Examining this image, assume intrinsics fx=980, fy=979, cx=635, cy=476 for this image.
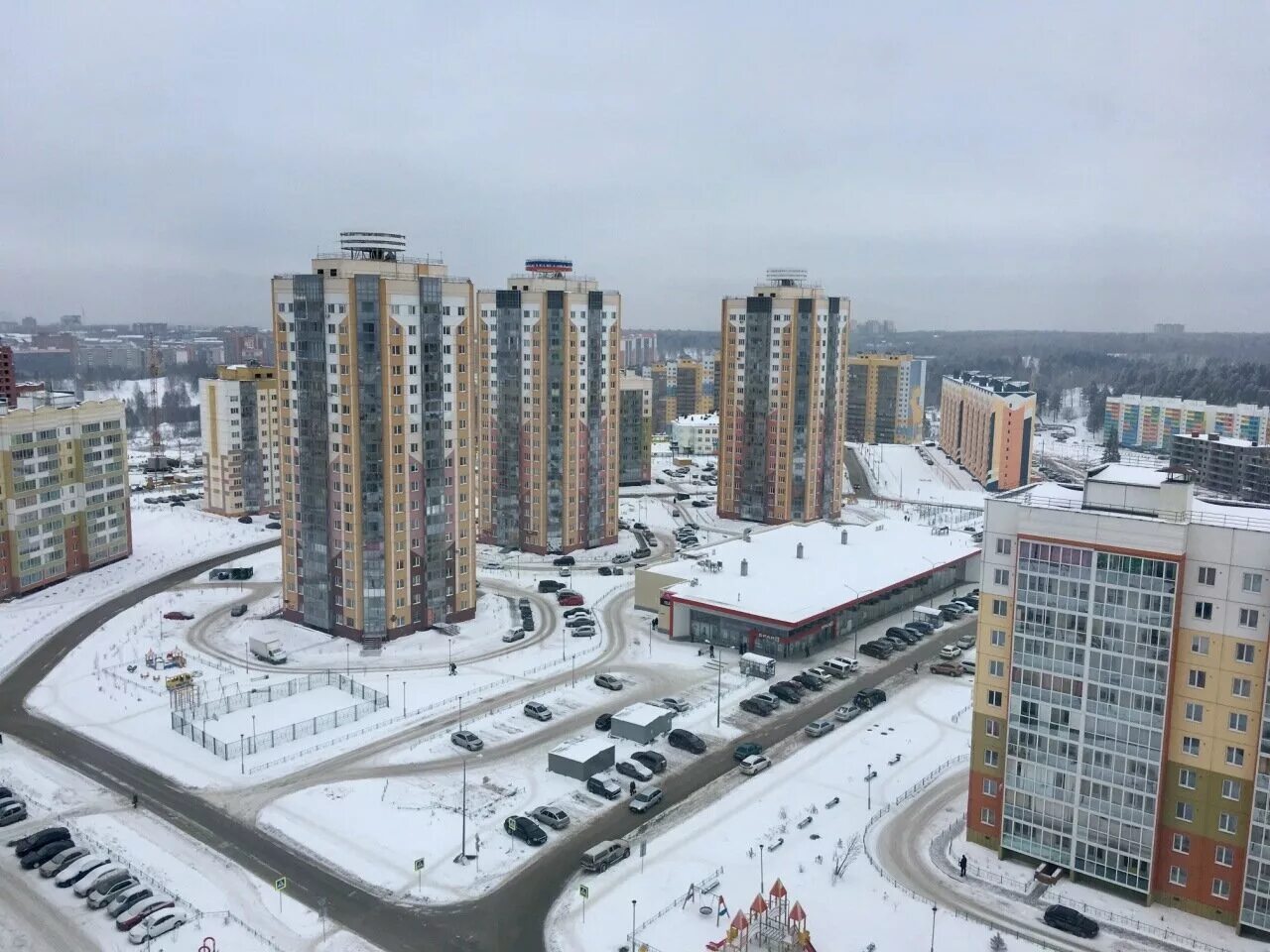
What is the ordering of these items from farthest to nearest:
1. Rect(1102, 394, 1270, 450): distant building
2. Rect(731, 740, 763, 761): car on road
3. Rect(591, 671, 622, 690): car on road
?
Rect(1102, 394, 1270, 450): distant building < Rect(591, 671, 622, 690): car on road < Rect(731, 740, 763, 761): car on road

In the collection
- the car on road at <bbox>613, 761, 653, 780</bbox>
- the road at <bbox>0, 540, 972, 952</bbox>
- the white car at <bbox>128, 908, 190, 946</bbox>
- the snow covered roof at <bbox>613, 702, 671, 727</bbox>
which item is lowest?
the road at <bbox>0, 540, 972, 952</bbox>

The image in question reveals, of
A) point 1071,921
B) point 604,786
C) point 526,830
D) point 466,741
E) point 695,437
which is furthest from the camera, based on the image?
point 695,437

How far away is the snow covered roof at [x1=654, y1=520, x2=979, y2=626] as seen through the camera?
70.3 meters

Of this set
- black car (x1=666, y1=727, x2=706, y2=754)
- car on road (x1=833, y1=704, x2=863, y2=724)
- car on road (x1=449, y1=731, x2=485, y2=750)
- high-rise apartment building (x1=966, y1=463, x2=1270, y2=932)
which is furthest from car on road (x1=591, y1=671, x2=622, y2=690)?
high-rise apartment building (x1=966, y1=463, x2=1270, y2=932)

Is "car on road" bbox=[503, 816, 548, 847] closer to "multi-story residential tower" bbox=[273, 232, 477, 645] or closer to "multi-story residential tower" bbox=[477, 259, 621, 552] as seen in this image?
"multi-story residential tower" bbox=[273, 232, 477, 645]

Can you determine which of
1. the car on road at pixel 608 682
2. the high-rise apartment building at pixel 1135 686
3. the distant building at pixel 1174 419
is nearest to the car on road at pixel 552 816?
the car on road at pixel 608 682

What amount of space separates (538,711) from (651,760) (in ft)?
30.2

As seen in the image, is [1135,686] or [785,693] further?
[785,693]

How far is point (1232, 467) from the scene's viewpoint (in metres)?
126

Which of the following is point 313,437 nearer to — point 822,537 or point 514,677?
point 514,677

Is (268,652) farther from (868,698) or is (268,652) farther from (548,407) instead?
(868,698)

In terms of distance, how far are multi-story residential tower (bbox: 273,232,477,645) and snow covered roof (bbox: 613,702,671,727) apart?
22352 millimetres

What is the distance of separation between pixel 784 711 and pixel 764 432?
5536cm

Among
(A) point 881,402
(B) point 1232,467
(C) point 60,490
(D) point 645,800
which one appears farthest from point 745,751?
(A) point 881,402
